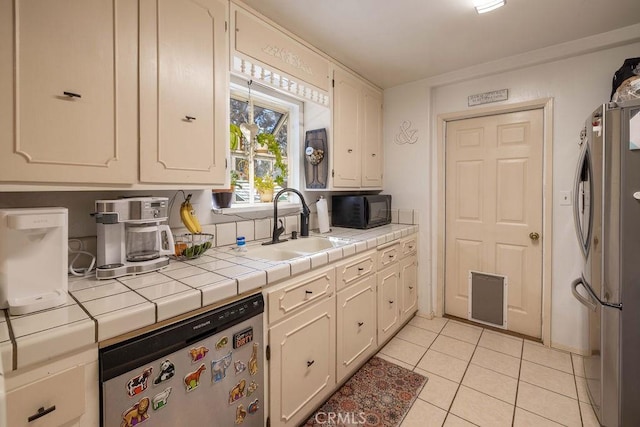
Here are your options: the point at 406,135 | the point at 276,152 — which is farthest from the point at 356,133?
the point at 276,152

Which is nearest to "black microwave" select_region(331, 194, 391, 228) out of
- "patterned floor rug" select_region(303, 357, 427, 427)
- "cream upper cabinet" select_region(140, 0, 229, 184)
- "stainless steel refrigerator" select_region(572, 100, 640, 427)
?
"patterned floor rug" select_region(303, 357, 427, 427)

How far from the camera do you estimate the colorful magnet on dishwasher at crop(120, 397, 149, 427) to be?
0.85m

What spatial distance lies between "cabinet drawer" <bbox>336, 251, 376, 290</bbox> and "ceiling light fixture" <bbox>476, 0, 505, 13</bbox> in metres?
1.62

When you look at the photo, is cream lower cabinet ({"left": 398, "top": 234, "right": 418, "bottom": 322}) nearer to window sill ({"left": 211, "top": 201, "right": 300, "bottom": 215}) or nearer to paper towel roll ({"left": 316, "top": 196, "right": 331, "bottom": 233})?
paper towel roll ({"left": 316, "top": 196, "right": 331, "bottom": 233})

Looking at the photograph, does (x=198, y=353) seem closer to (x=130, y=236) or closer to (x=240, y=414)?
(x=240, y=414)

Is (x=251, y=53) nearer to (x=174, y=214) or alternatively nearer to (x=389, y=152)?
(x=174, y=214)

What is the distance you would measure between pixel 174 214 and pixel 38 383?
1.03m

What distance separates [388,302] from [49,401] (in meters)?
2.03

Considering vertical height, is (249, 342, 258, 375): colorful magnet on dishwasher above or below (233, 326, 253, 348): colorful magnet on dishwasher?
below

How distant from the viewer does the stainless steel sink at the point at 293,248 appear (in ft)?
6.17

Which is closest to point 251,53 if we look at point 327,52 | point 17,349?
point 327,52

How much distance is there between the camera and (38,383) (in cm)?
72

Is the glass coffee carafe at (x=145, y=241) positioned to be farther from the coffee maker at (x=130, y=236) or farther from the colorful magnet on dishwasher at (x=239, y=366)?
the colorful magnet on dishwasher at (x=239, y=366)

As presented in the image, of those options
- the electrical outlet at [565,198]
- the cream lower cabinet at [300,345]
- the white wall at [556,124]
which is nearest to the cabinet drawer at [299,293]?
the cream lower cabinet at [300,345]
